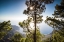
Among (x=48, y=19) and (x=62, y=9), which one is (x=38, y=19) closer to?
(x=48, y=19)

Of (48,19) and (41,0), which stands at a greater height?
(41,0)

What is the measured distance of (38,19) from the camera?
12469 mm

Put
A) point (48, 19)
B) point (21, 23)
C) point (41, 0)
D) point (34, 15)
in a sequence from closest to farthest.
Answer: point (41, 0) → point (34, 15) → point (48, 19) → point (21, 23)

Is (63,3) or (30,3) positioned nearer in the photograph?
(30,3)

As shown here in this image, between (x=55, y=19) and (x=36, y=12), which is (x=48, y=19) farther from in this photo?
(x=36, y=12)

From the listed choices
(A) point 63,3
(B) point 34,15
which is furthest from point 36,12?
(A) point 63,3

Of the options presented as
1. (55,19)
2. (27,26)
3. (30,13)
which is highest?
(30,13)

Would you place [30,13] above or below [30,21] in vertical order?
above

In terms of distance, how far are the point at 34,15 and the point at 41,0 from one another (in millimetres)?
2230

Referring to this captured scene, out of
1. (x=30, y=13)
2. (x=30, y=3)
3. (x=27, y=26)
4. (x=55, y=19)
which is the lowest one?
(x=27, y=26)

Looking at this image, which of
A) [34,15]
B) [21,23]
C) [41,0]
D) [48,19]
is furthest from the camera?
[21,23]

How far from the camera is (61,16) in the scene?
493 inches

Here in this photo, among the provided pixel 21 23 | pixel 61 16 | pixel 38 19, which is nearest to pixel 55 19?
pixel 61 16

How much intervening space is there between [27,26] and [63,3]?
6.27 meters
